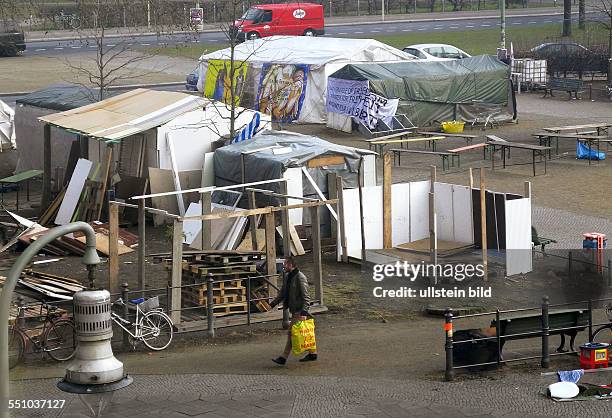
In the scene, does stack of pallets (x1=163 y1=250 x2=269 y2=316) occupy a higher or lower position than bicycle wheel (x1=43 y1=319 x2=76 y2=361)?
higher

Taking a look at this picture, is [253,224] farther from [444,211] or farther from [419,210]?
[444,211]

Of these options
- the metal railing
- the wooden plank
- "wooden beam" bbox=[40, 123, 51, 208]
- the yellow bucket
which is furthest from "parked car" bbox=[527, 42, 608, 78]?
the metal railing

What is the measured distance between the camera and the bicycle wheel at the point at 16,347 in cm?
1544

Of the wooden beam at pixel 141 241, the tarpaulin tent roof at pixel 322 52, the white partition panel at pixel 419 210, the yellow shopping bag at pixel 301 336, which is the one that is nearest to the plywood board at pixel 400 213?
the white partition panel at pixel 419 210

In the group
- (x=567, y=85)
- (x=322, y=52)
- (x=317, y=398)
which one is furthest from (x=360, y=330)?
(x=567, y=85)

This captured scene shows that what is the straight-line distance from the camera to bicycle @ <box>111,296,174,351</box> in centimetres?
1633

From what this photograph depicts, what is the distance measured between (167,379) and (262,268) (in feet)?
13.6

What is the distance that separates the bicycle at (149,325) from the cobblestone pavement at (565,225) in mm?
8820

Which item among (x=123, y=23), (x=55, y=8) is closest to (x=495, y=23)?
(x=123, y=23)

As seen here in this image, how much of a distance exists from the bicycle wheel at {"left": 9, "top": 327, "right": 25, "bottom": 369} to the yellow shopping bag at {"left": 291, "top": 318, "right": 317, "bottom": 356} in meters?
3.84

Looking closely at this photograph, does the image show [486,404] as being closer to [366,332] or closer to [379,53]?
[366,332]

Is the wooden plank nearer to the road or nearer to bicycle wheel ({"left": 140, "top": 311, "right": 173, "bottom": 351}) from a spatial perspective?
bicycle wheel ({"left": 140, "top": 311, "right": 173, "bottom": 351})

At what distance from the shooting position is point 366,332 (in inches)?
682

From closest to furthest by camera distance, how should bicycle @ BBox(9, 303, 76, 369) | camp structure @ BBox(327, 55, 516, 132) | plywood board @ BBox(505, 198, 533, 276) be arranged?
bicycle @ BBox(9, 303, 76, 369) → plywood board @ BBox(505, 198, 533, 276) → camp structure @ BBox(327, 55, 516, 132)
